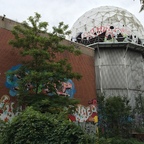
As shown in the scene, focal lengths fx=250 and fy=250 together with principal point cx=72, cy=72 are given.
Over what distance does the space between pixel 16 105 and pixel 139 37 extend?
17.0 m

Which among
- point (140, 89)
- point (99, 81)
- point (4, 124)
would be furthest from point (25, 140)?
point (140, 89)

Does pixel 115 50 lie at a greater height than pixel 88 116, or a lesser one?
greater

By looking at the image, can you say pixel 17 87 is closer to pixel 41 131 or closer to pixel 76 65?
pixel 76 65

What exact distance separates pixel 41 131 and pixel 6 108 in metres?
8.20

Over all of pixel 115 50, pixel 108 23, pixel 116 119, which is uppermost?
pixel 108 23

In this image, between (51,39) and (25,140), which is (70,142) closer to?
(25,140)

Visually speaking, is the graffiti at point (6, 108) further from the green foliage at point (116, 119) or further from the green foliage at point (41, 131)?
the green foliage at point (116, 119)

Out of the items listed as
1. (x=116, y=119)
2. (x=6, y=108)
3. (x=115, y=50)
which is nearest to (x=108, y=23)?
(x=115, y=50)

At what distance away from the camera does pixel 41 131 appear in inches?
342

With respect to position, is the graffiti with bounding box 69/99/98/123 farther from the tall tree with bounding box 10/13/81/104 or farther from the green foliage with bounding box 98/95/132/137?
the tall tree with bounding box 10/13/81/104

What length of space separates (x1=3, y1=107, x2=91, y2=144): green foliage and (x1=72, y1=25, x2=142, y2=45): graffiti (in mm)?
18578

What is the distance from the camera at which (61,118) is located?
30.9 feet

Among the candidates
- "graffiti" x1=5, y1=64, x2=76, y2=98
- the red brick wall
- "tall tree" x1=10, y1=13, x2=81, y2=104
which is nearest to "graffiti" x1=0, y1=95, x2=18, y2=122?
the red brick wall

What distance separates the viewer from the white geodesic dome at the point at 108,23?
88.1ft
